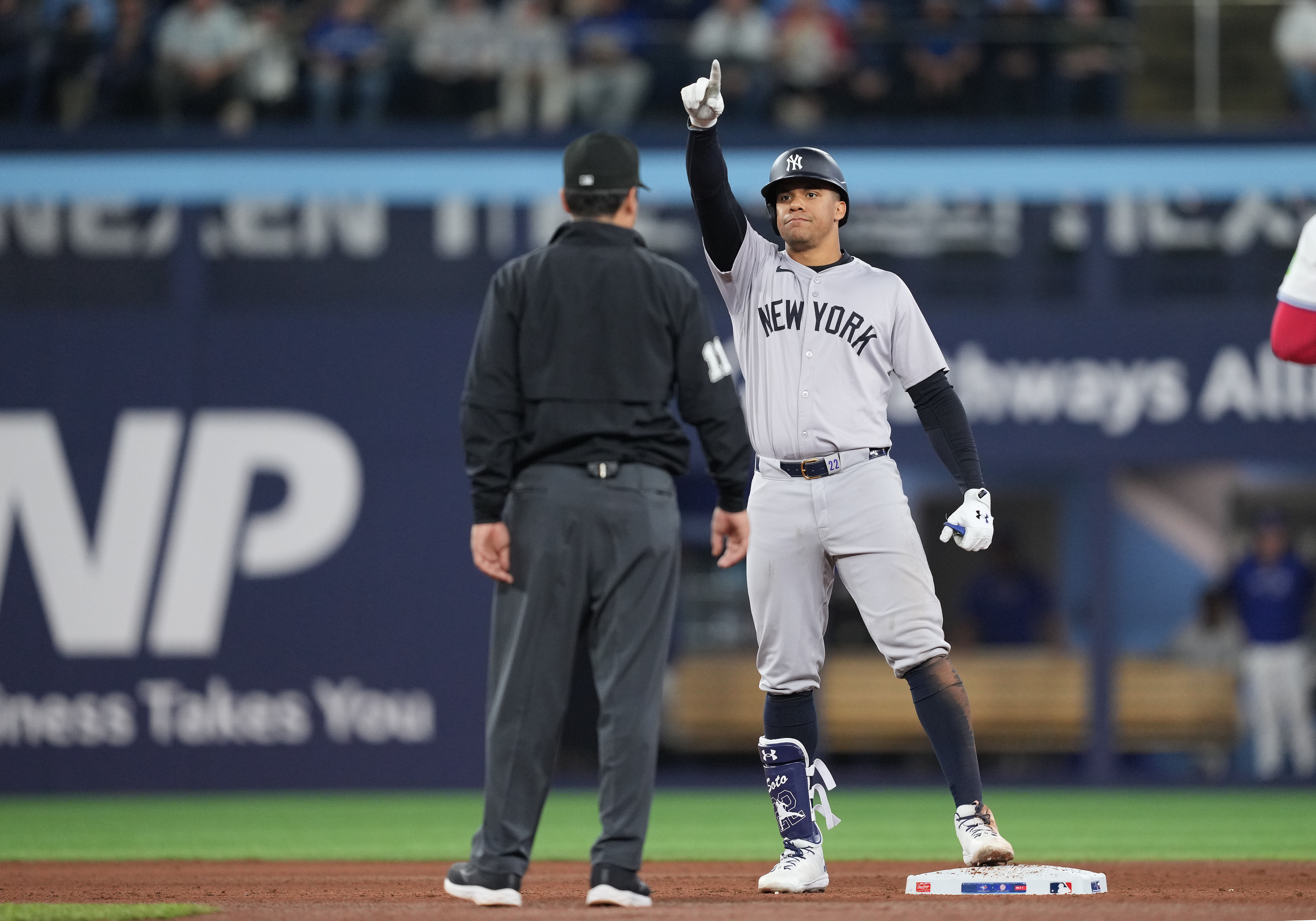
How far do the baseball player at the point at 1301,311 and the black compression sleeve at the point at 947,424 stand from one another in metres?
1.96

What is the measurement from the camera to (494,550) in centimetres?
459

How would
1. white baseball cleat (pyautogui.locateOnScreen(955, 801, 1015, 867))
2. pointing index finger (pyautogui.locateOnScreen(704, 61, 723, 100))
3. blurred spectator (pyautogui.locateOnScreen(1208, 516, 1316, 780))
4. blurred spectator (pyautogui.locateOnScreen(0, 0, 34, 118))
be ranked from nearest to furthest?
pointing index finger (pyautogui.locateOnScreen(704, 61, 723, 100))
white baseball cleat (pyautogui.locateOnScreen(955, 801, 1015, 867))
blurred spectator (pyautogui.locateOnScreen(1208, 516, 1316, 780))
blurred spectator (pyautogui.locateOnScreen(0, 0, 34, 118))

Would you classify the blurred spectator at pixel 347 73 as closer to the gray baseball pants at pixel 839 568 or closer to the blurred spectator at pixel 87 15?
the blurred spectator at pixel 87 15

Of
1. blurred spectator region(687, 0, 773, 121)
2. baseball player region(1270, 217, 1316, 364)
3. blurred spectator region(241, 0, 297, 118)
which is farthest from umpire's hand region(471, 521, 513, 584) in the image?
blurred spectator region(241, 0, 297, 118)

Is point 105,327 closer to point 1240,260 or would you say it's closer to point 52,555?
point 52,555

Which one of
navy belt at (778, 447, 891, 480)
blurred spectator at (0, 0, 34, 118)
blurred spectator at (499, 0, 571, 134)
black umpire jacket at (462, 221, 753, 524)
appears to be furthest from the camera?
blurred spectator at (499, 0, 571, 134)

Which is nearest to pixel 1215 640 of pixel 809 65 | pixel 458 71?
pixel 809 65

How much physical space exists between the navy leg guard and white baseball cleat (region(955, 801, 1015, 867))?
389 mm

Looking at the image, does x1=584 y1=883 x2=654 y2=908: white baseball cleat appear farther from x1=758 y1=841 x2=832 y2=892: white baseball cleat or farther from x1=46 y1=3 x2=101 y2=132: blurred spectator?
x1=46 y1=3 x2=101 y2=132: blurred spectator

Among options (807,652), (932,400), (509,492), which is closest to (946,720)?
(807,652)

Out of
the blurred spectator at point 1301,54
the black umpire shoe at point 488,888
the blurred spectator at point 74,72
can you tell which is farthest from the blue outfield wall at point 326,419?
the black umpire shoe at point 488,888

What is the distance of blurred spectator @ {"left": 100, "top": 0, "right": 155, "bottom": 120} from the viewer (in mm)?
12742

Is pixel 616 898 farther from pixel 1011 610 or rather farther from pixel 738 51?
pixel 738 51

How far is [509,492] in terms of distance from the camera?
4.73 metres
